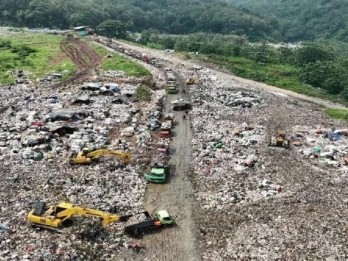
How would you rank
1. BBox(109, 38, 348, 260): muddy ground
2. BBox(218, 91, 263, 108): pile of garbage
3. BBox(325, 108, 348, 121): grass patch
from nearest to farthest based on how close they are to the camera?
BBox(109, 38, 348, 260): muddy ground < BBox(325, 108, 348, 121): grass patch < BBox(218, 91, 263, 108): pile of garbage

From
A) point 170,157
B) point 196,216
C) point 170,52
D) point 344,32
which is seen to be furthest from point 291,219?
point 344,32

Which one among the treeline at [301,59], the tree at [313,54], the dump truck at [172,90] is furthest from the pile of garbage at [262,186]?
the tree at [313,54]

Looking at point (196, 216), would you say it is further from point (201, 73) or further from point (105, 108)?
point (201, 73)

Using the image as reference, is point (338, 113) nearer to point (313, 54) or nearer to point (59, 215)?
point (313, 54)

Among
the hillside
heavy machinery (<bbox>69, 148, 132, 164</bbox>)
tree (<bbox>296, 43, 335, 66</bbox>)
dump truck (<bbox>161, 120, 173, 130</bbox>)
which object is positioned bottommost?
the hillside

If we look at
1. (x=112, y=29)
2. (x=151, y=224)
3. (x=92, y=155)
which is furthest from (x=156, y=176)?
(x=112, y=29)

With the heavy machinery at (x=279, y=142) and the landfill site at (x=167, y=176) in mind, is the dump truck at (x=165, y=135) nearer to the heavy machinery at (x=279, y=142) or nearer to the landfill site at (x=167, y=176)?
the landfill site at (x=167, y=176)

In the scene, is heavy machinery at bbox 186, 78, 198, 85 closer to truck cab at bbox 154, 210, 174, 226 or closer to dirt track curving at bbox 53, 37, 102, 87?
dirt track curving at bbox 53, 37, 102, 87

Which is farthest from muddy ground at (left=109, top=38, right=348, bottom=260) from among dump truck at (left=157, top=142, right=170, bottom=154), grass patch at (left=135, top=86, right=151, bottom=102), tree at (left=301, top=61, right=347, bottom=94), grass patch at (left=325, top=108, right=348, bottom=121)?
tree at (left=301, top=61, right=347, bottom=94)
